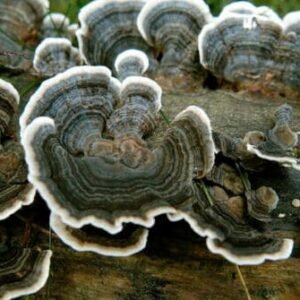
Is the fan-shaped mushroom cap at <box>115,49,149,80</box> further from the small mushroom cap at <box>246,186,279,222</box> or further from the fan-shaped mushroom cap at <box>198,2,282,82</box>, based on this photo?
the small mushroom cap at <box>246,186,279,222</box>

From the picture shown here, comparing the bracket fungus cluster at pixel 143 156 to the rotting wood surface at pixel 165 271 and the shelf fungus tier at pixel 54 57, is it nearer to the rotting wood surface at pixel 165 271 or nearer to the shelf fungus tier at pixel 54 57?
the rotting wood surface at pixel 165 271

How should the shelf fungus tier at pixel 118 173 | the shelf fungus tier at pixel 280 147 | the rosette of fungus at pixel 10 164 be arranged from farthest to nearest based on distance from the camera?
the shelf fungus tier at pixel 280 147
the rosette of fungus at pixel 10 164
the shelf fungus tier at pixel 118 173

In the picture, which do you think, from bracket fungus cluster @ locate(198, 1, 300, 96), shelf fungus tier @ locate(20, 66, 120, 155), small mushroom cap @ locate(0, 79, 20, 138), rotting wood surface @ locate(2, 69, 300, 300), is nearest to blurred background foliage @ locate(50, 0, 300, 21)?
bracket fungus cluster @ locate(198, 1, 300, 96)

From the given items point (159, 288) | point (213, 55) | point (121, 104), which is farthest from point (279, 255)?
point (213, 55)

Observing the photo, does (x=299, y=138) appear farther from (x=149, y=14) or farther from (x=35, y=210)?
(x=35, y=210)

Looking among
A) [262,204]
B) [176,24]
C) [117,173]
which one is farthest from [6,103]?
[262,204]

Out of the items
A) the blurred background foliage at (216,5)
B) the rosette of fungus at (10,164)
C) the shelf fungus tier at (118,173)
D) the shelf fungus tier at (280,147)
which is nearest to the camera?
the shelf fungus tier at (118,173)

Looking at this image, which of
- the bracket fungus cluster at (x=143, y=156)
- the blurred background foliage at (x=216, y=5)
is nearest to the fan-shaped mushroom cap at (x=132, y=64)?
the bracket fungus cluster at (x=143, y=156)
